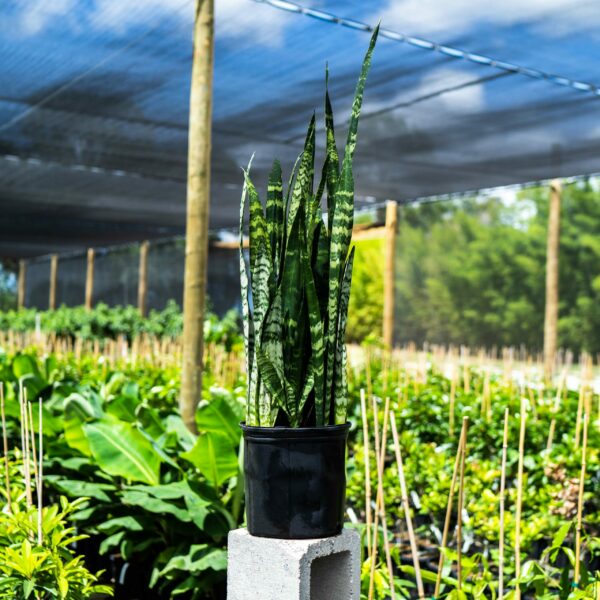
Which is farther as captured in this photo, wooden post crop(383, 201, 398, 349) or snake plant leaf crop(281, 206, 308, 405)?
wooden post crop(383, 201, 398, 349)

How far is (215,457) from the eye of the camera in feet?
9.46

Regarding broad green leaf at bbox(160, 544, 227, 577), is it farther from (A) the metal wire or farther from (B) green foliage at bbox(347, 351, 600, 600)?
(A) the metal wire

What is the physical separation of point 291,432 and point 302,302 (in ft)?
0.93

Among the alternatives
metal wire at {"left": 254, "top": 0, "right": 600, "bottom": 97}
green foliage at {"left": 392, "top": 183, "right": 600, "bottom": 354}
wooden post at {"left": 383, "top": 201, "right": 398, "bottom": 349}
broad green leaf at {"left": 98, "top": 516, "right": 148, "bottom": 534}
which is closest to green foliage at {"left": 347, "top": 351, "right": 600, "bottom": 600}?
broad green leaf at {"left": 98, "top": 516, "right": 148, "bottom": 534}

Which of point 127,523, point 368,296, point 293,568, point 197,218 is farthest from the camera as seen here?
point 368,296

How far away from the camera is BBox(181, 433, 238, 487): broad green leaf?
285cm

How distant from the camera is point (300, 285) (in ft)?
6.08

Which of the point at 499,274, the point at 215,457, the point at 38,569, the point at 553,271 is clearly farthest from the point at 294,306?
the point at 499,274

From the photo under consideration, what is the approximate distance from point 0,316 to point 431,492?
10997 mm

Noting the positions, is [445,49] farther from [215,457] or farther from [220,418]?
[215,457]

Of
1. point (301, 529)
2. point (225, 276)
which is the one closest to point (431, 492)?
point (301, 529)

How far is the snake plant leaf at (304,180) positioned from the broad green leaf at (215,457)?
3.79 feet

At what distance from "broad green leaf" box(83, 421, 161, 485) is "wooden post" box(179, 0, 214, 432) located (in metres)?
0.61

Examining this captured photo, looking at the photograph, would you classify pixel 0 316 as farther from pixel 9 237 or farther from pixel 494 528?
pixel 494 528
